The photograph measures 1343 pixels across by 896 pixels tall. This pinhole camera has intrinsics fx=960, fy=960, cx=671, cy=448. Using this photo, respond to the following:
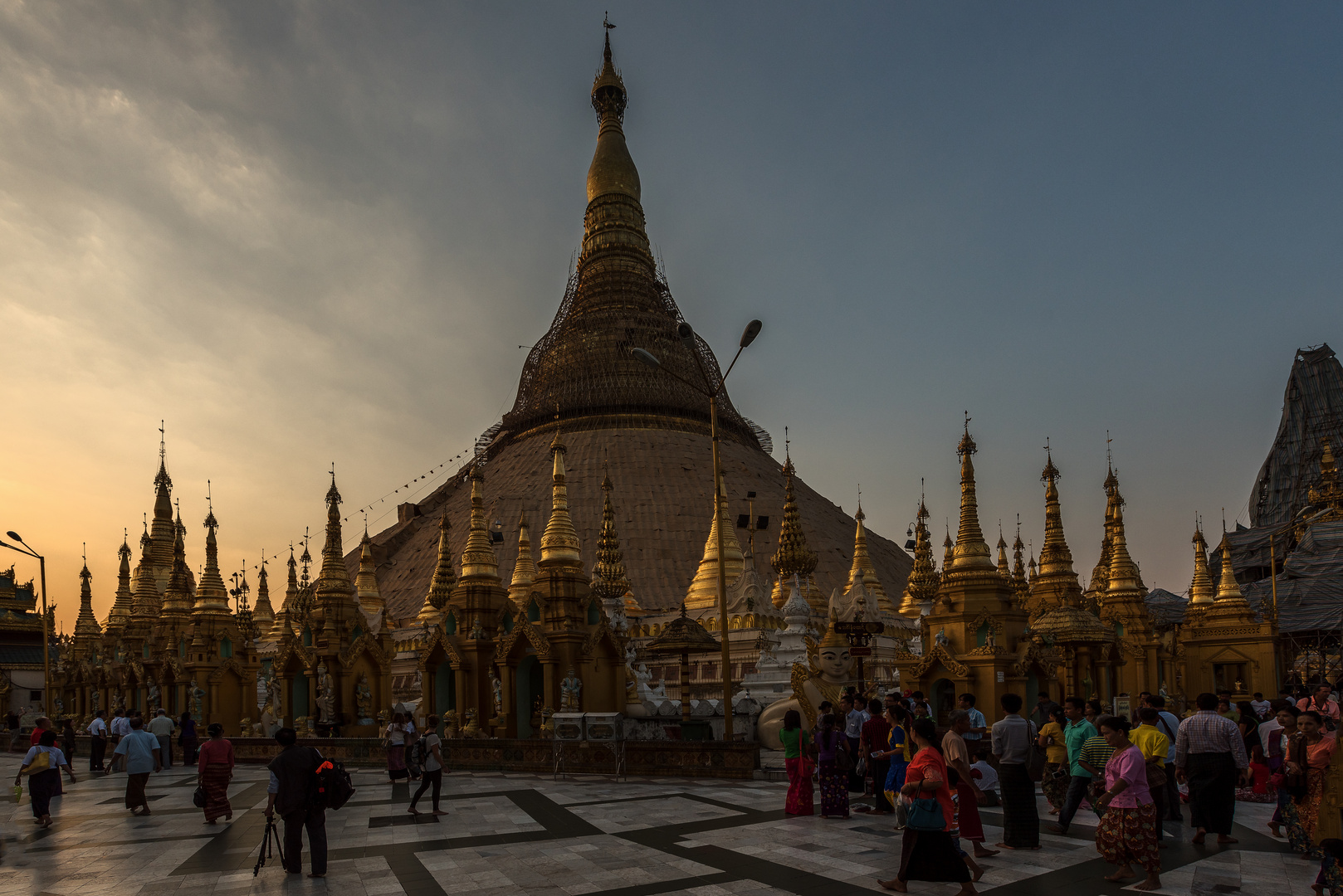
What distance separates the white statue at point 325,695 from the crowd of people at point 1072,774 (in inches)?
737

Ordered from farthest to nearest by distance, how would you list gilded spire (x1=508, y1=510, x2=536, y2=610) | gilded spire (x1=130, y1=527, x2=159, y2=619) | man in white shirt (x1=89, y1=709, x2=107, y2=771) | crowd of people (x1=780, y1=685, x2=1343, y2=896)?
gilded spire (x1=130, y1=527, x2=159, y2=619) → gilded spire (x1=508, y1=510, x2=536, y2=610) → man in white shirt (x1=89, y1=709, x2=107, y2=771) → crowd of people (x1=780, y1=685, x2=1343, y2=896)

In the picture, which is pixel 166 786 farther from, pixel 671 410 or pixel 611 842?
pixel 671 410

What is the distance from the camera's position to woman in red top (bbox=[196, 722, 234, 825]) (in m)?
13.7

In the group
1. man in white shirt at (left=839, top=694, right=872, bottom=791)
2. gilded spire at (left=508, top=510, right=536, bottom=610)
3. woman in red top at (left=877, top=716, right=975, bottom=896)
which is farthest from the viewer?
gilded spire at (left=508, top=510, right=536, bottom=610)

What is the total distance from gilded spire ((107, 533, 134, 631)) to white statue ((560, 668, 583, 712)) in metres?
35.9

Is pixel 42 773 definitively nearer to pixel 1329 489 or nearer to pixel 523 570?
pixel 523 570

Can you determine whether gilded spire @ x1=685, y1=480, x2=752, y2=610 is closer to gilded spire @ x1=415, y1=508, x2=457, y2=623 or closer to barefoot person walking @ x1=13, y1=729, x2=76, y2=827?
gilded spire @ x1=415, y1=508, x2=457, y2=623

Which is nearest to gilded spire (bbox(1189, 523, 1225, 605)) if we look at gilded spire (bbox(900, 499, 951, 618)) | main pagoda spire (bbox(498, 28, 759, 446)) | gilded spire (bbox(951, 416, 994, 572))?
gilded spire (bbox(900, 499, 951, 618))

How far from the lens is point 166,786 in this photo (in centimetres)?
2011

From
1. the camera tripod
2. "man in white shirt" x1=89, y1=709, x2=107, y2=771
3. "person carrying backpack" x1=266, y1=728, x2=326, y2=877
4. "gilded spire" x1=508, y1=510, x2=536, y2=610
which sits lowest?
"man in white shirt" x1=89, y1=709, x2=107, y2=771

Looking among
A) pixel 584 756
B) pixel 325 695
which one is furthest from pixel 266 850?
pixel 325 695

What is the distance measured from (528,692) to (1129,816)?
1873 centimetres

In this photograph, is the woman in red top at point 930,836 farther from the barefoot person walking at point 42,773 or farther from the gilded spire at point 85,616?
the gilded spire at point 85,616

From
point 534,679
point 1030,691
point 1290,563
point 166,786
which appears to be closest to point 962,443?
point 1030,691
